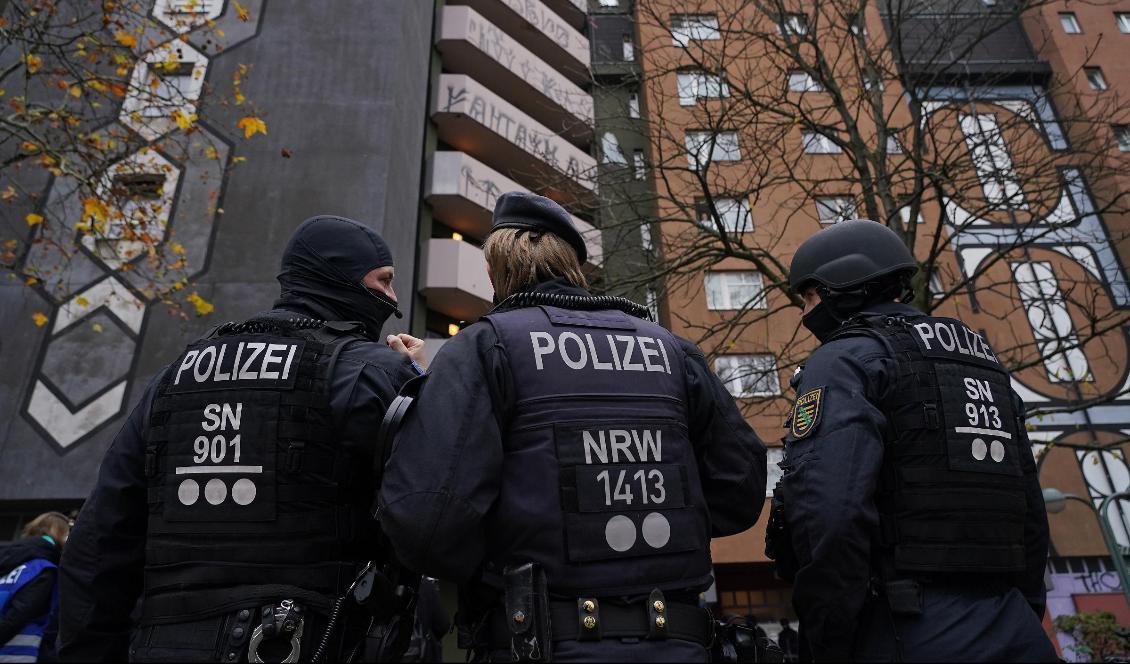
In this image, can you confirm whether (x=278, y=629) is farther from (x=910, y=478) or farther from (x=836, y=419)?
(x=910, y=478)

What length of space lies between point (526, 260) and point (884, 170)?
22.9 ft

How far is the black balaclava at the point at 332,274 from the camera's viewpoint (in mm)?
2859

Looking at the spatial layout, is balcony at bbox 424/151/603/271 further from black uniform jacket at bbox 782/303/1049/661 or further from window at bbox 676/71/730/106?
black uniform jacket at bbox 782/303/1049/661

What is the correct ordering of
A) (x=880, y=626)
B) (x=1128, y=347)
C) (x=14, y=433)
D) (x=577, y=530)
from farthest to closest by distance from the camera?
(x=1128, y=347), (x=14, y=433), (x=880, y=626), (x=577, y=530)

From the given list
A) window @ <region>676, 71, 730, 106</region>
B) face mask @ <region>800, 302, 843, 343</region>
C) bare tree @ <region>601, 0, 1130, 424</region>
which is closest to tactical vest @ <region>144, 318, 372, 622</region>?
face mask @ <region>800, 302, 843, 343</region>

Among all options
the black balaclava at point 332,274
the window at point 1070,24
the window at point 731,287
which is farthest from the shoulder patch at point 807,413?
the window at point 1070,24

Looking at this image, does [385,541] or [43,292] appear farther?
[43,292]

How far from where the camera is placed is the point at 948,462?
2416 millimetres

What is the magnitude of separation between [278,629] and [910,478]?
82.6 inches

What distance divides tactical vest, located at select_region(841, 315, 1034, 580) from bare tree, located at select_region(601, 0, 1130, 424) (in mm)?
4967

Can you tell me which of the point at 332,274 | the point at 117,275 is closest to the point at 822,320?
the point at 332,274

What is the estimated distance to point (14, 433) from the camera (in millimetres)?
11859

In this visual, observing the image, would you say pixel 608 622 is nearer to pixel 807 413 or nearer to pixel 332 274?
pixel 807 413

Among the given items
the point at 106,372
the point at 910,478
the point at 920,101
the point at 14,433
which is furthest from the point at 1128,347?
the point at 14,433
